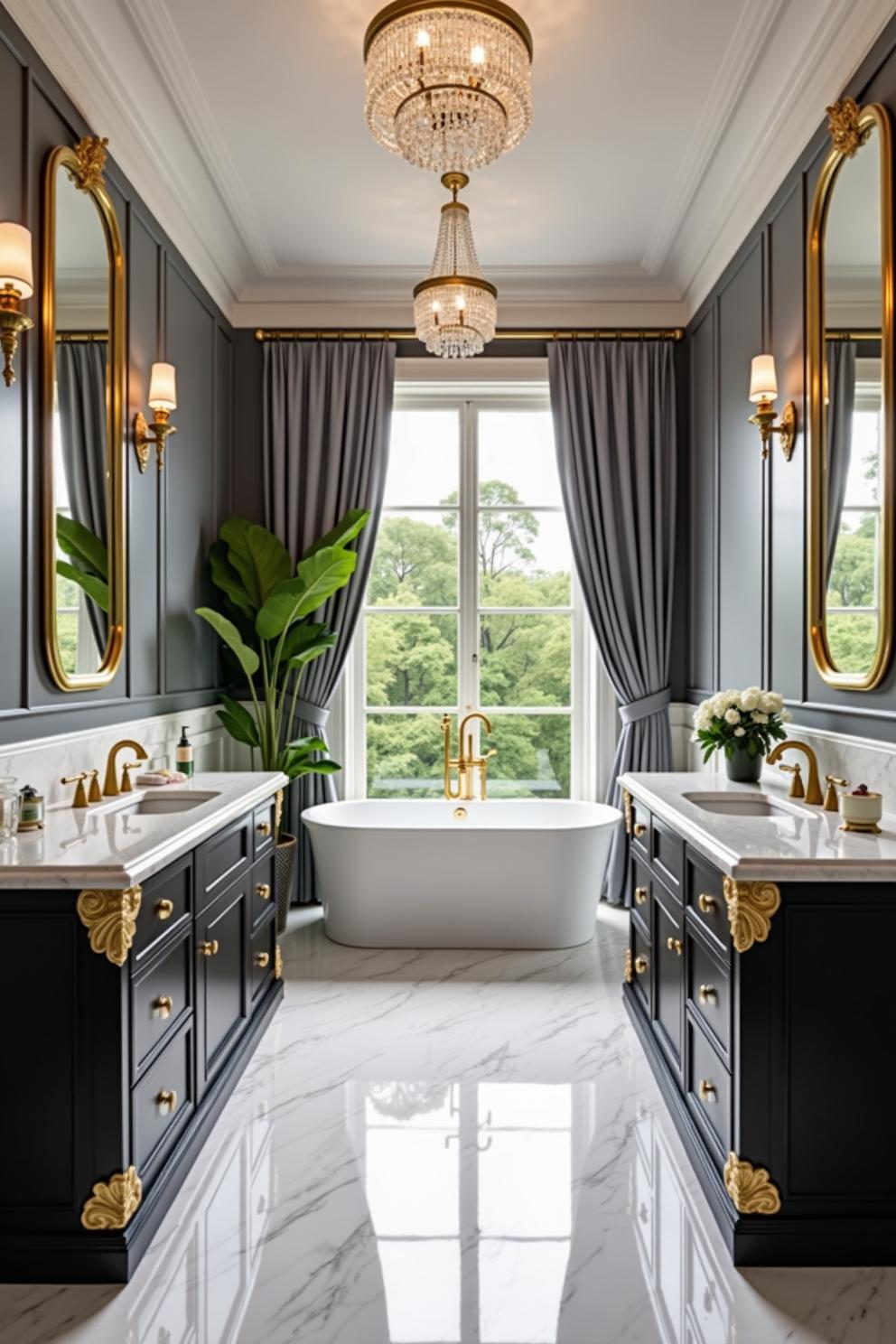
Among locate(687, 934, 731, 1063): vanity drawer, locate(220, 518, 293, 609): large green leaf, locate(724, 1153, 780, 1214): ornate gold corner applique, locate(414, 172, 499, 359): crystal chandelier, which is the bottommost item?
locate(724, 1153, 780, 1214): ornate gold corner applique

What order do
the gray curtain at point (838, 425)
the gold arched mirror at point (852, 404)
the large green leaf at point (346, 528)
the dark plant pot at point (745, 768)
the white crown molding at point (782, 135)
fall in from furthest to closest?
the large green leaf at point (346, 528) → the dark plant pot at point (745, 768) → the gray curtain at point (838, 425) → the white crown molding at point (782, 135) → the gold arched mirror at point (852, 404)

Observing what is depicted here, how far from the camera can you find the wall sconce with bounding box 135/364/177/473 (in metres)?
3.10

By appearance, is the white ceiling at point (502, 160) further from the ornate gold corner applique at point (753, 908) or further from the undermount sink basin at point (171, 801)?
the ornate gold corner applique at point (753, 908)

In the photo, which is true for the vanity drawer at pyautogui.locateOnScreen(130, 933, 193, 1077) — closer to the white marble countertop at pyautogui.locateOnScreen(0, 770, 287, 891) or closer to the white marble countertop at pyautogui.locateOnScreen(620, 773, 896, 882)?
the white marble countertop at pyautogui.locateOnScreen(0, 770, 287, 891)

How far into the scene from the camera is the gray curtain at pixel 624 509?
4.33 m

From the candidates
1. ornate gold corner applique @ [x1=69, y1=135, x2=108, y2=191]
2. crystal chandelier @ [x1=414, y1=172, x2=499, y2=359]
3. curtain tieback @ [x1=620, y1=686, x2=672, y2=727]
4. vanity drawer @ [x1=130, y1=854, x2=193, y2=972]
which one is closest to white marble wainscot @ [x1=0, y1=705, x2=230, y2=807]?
vanity drawer @ [x1=130, y1=854, x2=193, y2=972]

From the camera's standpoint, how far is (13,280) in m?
2.02

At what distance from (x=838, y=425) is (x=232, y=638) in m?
2.42

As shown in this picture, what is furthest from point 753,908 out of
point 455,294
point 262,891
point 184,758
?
point 455,294

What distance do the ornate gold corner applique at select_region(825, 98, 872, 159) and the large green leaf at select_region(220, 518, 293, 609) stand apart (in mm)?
2625

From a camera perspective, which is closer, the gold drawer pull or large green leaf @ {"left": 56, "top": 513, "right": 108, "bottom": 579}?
the gold drawer pull

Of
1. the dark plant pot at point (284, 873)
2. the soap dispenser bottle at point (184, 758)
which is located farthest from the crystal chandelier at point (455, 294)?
the dark plant pot at point (284, 873)

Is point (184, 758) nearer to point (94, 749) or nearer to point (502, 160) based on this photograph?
point (94, 749)

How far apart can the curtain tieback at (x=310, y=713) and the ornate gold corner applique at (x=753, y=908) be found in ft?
9.24
